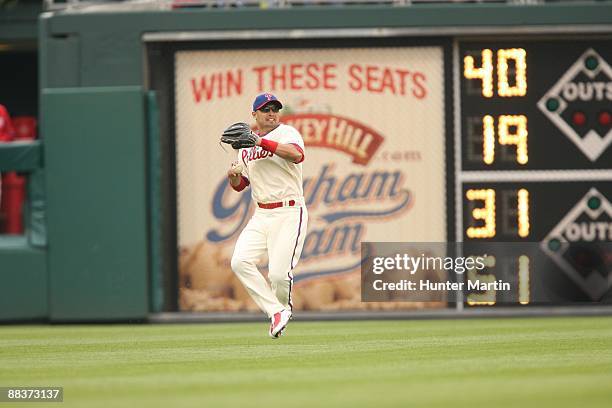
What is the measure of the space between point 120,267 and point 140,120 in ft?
5.34

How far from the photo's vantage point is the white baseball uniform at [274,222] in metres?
11.1

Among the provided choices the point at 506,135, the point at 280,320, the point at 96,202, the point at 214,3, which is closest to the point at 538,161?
the point at 506,135

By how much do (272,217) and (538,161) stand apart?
185 inches

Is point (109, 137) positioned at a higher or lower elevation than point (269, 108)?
lower

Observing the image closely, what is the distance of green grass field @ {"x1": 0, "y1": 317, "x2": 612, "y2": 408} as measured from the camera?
7445 millimetres

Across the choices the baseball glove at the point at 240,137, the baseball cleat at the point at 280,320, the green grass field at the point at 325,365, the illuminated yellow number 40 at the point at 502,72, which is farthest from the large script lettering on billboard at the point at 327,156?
the baseball glove at the point at 240,137

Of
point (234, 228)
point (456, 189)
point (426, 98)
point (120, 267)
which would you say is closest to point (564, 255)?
point (456, 189)

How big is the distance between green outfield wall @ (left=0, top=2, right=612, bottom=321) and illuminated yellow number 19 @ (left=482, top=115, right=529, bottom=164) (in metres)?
0.96

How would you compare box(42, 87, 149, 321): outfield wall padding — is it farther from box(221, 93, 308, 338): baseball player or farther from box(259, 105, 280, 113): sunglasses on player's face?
box(259, 105, 280, 113): sunglasses on player's face

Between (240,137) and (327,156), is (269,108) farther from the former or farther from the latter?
(327,156)

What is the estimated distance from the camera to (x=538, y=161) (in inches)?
589

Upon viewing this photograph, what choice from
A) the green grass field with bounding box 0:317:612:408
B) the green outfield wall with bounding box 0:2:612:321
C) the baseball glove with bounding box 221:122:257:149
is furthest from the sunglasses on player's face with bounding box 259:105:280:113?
the green outfield wall with bounding box 0:2:612:321

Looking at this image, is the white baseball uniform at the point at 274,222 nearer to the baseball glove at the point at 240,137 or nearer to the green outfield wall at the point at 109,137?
the baseball glove at the point at 240,137

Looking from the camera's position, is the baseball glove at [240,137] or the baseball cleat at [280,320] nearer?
the baseball glove at [240,137]
